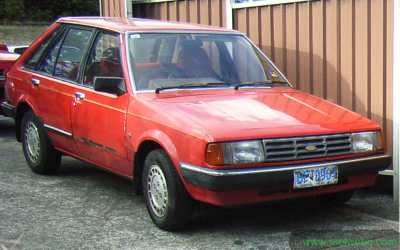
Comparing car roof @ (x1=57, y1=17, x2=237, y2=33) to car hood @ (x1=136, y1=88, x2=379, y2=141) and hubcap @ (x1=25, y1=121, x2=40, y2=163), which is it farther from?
hubcap @ (x1=25, y1=121, x2=40, y2=163)

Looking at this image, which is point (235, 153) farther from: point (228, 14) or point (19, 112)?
point (228, 14)

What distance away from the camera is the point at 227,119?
500 cm

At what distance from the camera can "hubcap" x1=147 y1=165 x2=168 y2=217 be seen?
5125mm

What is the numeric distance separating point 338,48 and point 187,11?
2.96 m

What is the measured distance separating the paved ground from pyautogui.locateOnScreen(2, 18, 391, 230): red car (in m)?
0.22

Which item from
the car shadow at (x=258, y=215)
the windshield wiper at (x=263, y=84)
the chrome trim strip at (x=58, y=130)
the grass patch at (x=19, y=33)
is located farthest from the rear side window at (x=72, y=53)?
the grass patch at (x=19, y=33)

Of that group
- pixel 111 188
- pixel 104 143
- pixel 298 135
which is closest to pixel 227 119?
pixel 298 135

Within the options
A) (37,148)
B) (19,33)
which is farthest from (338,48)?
(19,33)

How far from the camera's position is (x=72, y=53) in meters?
6.77

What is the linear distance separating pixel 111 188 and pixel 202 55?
1660mm

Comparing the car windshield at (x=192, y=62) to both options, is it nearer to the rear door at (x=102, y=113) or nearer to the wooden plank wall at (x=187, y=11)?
the rear door at (x=102, y=113)

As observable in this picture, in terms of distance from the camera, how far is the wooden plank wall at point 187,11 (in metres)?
8.58

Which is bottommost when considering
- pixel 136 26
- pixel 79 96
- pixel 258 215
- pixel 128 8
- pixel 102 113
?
pixel 258 215

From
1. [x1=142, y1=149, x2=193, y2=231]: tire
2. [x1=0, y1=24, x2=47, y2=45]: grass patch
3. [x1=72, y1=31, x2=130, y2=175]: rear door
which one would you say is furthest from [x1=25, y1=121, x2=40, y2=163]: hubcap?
[x1=0, y1=24, x2=47, y2=45]: grass patch
